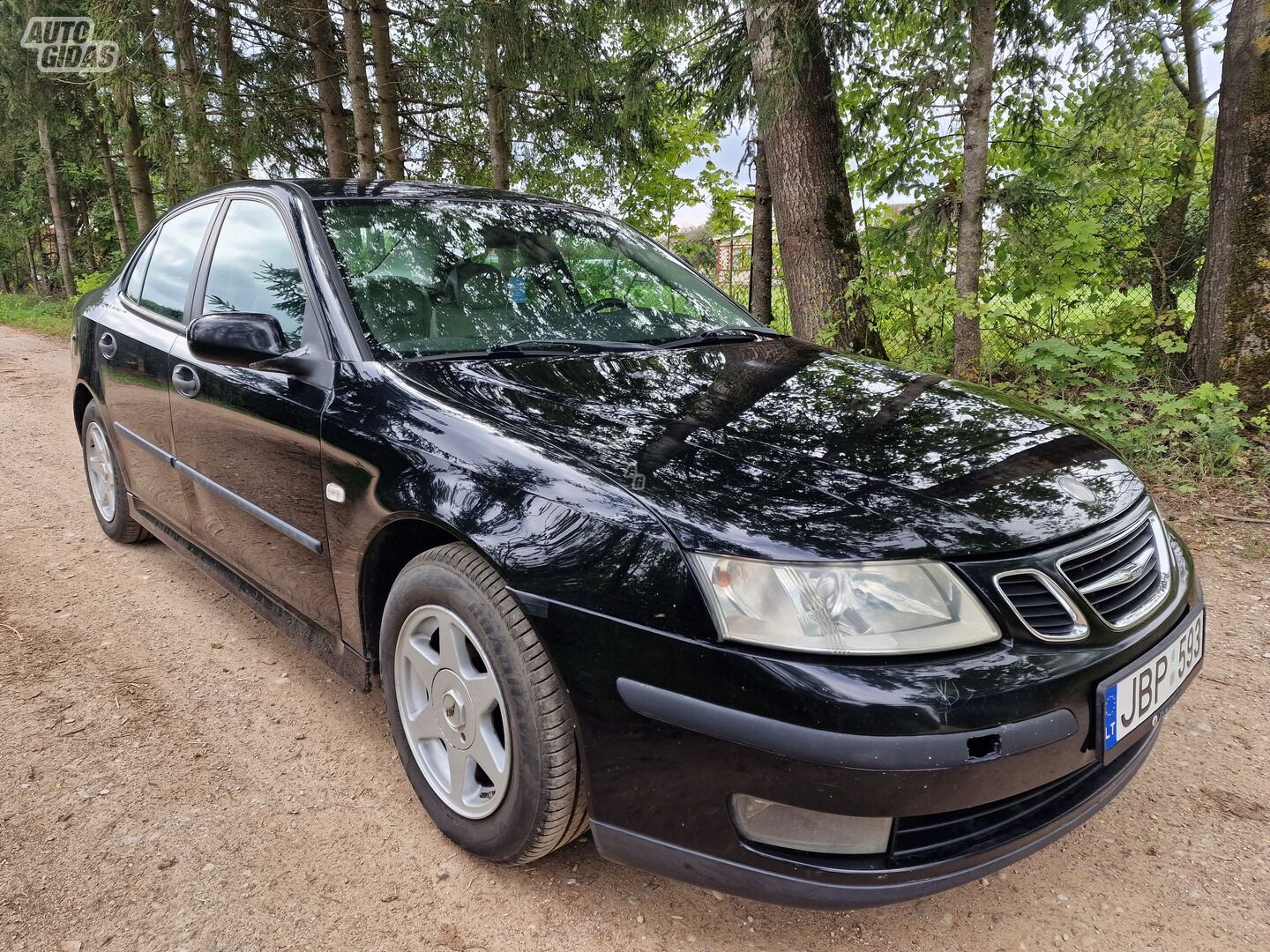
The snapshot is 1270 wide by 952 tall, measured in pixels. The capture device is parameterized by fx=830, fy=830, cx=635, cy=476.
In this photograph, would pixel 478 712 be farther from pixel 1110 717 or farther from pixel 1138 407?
pixel 1138 407

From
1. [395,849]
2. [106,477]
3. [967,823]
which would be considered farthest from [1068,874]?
[106,477]

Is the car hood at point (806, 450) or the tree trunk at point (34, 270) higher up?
the tree trunk at point (34, 270)

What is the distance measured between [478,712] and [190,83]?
435 inches

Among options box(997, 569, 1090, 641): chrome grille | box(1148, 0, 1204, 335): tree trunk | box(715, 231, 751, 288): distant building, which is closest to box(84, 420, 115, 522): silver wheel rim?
box(997, 569, 1090, 641): chrome grille

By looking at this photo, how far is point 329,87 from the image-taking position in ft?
33.6

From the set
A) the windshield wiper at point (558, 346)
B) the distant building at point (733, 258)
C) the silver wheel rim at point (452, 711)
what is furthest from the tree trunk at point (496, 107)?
the silver wheel rim at point (452, 711)

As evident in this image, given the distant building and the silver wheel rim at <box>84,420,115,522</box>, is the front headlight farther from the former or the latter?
the distant building

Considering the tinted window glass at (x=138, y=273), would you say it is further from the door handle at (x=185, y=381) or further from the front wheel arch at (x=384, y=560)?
the front wheel arch at (x=384, y=560)

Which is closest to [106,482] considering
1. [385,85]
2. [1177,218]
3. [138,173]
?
[385,85]

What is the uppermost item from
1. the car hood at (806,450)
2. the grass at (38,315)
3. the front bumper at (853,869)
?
the grass at (38,315)

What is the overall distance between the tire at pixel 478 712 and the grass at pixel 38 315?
1413 centimetres

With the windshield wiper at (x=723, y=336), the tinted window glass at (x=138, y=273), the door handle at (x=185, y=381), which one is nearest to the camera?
the windshield wiper at (x=723, y=336)

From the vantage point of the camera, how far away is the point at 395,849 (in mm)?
2064

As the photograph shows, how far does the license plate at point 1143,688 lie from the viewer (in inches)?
64.9
